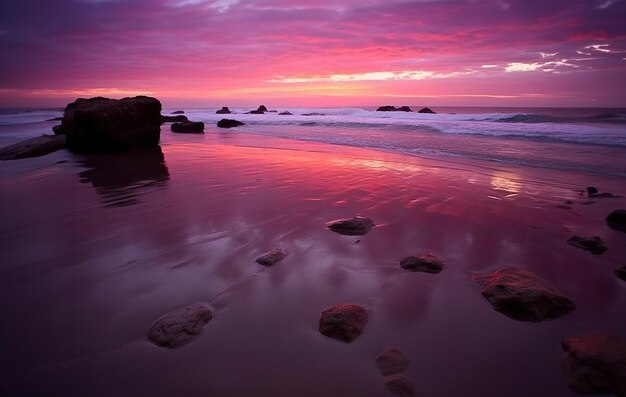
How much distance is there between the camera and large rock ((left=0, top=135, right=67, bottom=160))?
8547mm

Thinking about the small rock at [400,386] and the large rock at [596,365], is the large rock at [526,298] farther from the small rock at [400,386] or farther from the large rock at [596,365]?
the small rock at [400,386]

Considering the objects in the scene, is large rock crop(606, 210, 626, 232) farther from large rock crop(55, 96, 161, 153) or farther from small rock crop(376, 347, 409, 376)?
large rock crop(55, 96, 161, 153)

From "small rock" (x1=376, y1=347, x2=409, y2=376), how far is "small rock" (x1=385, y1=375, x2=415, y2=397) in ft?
0.16

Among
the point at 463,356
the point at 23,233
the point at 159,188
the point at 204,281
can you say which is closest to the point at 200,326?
the point at 204,281

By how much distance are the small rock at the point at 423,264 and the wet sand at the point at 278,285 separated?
12 cm

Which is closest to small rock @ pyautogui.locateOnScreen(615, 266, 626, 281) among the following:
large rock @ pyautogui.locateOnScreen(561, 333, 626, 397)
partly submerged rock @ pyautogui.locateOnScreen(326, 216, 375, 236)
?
large rock @ pyautogui.locateOnScreen(561, 333, 626, 397)

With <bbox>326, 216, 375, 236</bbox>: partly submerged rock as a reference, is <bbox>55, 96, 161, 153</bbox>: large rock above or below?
above

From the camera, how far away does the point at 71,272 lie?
282 centimetres

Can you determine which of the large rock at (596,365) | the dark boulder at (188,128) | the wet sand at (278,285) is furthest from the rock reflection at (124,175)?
the dark boulder at (188,128)

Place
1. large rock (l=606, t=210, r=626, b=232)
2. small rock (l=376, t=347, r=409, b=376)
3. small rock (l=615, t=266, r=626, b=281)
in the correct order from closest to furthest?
small rock (l=376, t=347, r=409, b=376)
small rock (l=615, t=266, r=626, b=281)
large rock (l=606, t=210, r=626, b=232)

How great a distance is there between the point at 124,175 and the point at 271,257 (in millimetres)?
5142

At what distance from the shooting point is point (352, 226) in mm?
3885

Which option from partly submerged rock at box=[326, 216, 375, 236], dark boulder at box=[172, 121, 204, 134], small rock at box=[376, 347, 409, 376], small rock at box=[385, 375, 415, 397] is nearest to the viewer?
small rock at box=[385, 375, 415, 397]

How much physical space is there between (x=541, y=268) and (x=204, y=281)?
3.13 meters
